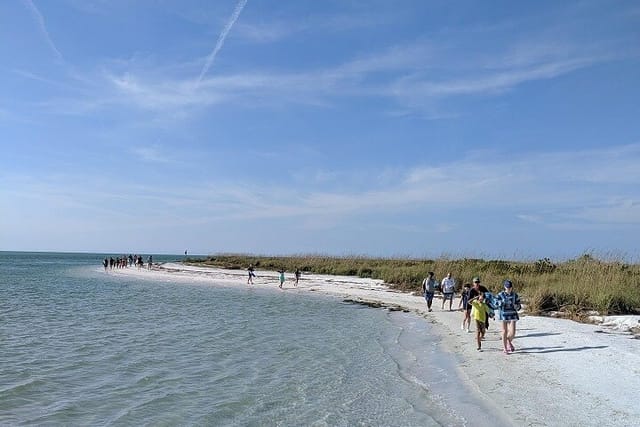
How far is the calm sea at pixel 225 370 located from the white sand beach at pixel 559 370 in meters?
0.69

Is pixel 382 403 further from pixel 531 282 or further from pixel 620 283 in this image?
pixel 531 282

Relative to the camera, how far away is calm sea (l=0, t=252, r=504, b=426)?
8.48 metres

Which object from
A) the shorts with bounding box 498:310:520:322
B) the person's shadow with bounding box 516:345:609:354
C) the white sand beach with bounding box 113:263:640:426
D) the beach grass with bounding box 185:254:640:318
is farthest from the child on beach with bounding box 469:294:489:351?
the beach grass with bounding box 185:254:640:318

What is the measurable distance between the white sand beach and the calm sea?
69 centimetres

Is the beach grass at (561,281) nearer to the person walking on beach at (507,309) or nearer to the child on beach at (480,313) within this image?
the child on beach at (480,313)

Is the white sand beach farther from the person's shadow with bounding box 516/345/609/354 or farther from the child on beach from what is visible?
the child on beach

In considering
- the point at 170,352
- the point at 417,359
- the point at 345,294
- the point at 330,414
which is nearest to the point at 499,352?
the point at 417,359

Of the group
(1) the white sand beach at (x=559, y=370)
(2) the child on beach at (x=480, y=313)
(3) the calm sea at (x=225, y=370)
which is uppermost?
(2) the child on beach at (x=480, y=313)

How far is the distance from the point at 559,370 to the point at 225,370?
729 cm

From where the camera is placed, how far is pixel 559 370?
33.7 feet

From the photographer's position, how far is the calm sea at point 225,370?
8.48 metres

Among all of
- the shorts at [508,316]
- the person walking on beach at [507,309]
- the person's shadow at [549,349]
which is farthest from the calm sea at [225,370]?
the person's shadow at [549,349]

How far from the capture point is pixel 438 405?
8.68 meters

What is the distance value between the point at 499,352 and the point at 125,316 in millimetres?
15471
